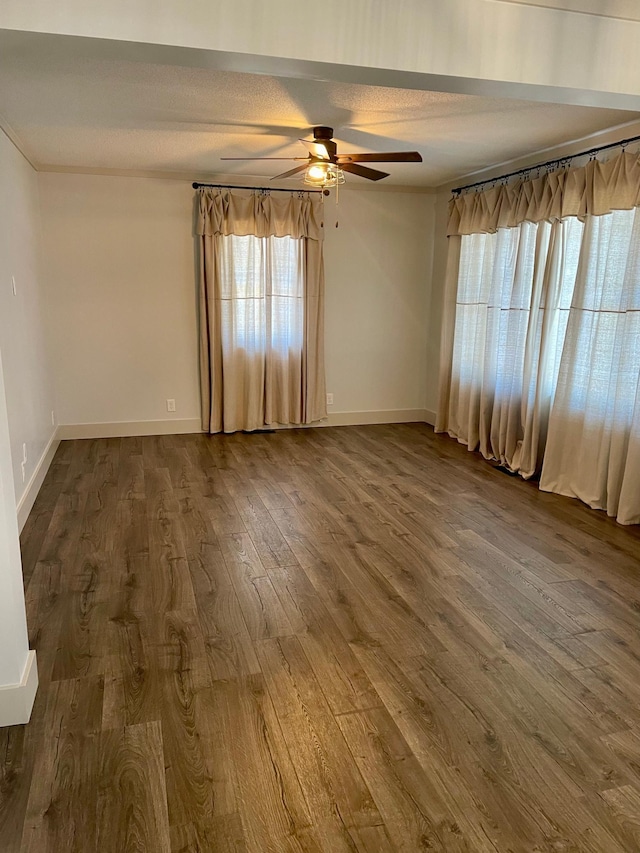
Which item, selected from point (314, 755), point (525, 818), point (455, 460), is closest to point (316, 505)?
point (455, 460)

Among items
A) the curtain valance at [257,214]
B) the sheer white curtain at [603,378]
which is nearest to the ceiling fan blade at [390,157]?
the sheer white curtain at [603,378]

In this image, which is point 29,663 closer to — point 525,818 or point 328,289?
point 525,818

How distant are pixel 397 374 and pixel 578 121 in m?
3.35

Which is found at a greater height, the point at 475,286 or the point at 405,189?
the point at 405,189

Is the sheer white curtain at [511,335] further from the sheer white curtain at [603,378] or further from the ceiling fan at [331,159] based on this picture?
the ceiling fan at [331,159]

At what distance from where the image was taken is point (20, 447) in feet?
12.7

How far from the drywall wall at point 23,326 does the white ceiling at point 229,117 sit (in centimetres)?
35

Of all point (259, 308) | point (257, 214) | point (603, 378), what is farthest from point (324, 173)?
point (603, 378)

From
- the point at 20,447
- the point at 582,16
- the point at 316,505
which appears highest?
the point at 582,16

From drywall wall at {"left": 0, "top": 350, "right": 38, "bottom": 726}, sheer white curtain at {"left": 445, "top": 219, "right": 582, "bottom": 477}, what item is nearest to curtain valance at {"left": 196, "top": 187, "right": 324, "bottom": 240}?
sheer white curtain at {"left": 445, "top": 219, "right": 582, "bottom": 477}

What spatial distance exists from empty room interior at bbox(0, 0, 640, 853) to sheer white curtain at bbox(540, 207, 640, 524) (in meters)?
0.02

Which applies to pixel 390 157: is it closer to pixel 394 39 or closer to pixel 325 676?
pixel 394 39

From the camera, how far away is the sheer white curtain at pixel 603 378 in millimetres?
3855

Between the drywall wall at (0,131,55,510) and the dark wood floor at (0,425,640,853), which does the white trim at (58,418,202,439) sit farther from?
the dark wood floor at (0,425,640,853)
